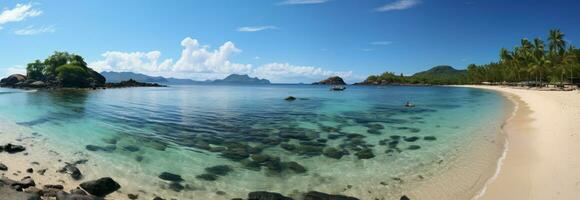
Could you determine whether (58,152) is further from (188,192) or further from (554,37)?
(554,37)

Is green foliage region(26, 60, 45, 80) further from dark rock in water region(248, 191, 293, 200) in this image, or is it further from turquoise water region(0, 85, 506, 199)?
dark rock in water region(248, 191, 293, 200)

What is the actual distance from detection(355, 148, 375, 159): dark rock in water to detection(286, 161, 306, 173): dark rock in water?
3.28 m

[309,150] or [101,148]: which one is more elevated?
[101,148]

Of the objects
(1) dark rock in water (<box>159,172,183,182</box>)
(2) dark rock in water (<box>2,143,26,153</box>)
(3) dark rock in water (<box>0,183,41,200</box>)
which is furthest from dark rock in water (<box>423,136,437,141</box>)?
(2) dark rock in water (<box>2,143,26,153</box>)

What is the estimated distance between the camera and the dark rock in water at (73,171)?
1269cm

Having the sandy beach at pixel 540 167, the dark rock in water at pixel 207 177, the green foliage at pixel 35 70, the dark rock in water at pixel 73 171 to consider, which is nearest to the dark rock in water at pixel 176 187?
the dark rock in water at pixel 207 177

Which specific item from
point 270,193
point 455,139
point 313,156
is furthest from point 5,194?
point 455,139

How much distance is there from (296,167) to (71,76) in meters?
116

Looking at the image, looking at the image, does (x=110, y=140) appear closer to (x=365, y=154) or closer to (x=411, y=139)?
(x=365, y=154)

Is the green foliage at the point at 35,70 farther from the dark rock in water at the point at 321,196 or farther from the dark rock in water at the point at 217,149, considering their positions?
the dark rock in water at the point at 321,196

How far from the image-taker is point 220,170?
13672 mm

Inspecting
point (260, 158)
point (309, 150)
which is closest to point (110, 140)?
point (260, 158)

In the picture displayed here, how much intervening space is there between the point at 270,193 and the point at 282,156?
5098mm

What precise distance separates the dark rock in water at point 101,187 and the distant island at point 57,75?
109m
